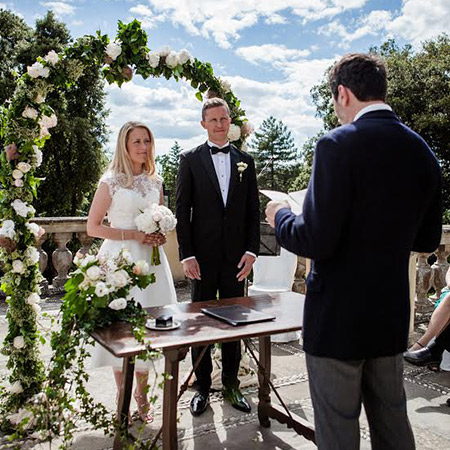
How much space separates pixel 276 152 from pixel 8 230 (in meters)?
53.2

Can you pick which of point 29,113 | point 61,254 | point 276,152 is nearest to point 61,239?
point 61,254

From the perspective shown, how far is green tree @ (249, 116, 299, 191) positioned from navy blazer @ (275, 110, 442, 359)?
169 ft

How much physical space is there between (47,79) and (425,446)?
350 cm

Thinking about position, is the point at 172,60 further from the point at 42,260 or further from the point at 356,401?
the point at 42,260

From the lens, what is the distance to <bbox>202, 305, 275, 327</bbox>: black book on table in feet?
8.88

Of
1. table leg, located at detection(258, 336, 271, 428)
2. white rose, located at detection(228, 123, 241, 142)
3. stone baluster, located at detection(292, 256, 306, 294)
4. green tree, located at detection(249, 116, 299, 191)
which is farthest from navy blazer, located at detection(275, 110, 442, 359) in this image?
green tree, located at detection(249, 116, 299, 191)

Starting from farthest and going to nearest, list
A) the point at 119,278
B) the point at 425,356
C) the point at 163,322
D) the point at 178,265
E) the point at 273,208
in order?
1. the point at 178,265
2. the point at 425,356
3. the point at 119,278
4. the point at 163,322
5. the point at 273,208

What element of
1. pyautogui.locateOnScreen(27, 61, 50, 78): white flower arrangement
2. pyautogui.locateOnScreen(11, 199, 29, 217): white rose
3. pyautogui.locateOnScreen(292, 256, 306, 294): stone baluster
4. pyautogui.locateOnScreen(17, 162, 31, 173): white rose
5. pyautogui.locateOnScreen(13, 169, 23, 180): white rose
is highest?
pyautogui.locateOnScreen(27, 61, 50, 78): white flower arrangement

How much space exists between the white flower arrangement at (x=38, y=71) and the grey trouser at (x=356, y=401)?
2.70 meters

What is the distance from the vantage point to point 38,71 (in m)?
3.58

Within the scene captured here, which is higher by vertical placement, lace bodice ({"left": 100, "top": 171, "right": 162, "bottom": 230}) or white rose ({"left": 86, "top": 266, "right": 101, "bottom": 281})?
lace bodice ({"left": 100, "top": 171, "right": 162, "bottom": 230})

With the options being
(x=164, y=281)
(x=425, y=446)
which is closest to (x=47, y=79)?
(x=164, y=281)

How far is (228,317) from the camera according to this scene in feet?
9.11

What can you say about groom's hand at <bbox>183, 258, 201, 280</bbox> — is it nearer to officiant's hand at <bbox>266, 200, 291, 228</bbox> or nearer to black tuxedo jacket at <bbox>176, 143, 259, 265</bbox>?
black tuxedo jacket at <bbox>176, 143, 259, 265</bbox>
